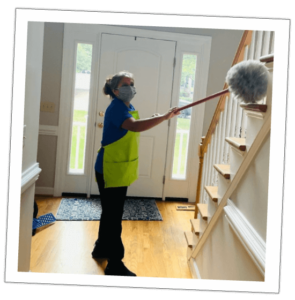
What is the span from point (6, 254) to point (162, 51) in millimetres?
2769

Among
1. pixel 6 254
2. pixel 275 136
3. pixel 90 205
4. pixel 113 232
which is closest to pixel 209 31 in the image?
pixel 90 205

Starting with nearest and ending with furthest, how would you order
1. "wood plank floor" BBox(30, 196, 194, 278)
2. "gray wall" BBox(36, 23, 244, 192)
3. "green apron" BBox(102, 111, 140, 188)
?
"green apron" BBox(102, 111, 140, 188)
"wood plank floor" BBox(30, 196, 194, 278)
"gray wall" BBox(36, 23, 244, 192)

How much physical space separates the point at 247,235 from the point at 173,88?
8.04 ft

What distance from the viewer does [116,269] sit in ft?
6.53

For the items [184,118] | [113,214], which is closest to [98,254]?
[113,214]

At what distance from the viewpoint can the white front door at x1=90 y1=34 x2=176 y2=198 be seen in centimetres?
335

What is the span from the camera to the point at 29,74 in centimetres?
130

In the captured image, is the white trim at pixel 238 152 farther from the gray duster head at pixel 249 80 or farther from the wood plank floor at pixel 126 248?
the wood plank floor at pixel 126 248

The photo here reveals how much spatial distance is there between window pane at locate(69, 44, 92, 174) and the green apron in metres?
1.64

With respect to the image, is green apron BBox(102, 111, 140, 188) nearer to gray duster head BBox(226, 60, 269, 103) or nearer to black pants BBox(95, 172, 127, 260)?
black pants BBox(95, 172, 127, 260)

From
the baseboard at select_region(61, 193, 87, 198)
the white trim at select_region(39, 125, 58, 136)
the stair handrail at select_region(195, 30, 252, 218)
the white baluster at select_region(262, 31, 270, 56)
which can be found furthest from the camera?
the baseboard at select_region(61, 193, 87, 198)

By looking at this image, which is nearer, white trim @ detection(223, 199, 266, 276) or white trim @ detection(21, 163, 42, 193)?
white trim @ detection(223, 199, 266, 276)

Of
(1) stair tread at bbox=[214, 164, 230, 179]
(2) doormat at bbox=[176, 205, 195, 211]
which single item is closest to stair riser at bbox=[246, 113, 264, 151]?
(1) stair tread at bbox=[214, 164, 230, 179]

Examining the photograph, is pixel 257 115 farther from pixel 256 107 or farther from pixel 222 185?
pixel 222 185
